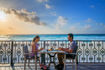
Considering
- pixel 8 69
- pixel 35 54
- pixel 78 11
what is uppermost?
pixel 78 11

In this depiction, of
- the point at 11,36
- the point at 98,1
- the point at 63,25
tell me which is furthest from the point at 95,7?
the point at 11,36

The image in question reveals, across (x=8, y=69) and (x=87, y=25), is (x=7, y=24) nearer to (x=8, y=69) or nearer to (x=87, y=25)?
(x=87, y=25)

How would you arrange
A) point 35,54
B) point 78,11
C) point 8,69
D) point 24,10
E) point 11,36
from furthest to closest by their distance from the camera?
point 11,36 → point 24,10 → point 78,11 → point 8,69 → point 35,54

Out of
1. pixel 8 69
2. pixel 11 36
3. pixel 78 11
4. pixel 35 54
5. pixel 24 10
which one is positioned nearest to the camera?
pixel 35 54

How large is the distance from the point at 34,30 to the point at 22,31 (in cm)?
298

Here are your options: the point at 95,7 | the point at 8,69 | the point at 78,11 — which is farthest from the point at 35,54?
the point at 95,7

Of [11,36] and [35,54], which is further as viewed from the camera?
[11,36]

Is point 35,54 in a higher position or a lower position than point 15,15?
lower

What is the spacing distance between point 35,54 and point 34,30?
26579 mm

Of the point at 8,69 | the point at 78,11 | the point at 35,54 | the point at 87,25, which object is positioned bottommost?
the point at 8,69

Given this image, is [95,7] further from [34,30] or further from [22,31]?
[22,31]

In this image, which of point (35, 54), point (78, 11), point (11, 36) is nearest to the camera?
point (35, 54)

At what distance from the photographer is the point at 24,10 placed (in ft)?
106

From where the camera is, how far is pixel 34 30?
32.5 metres
